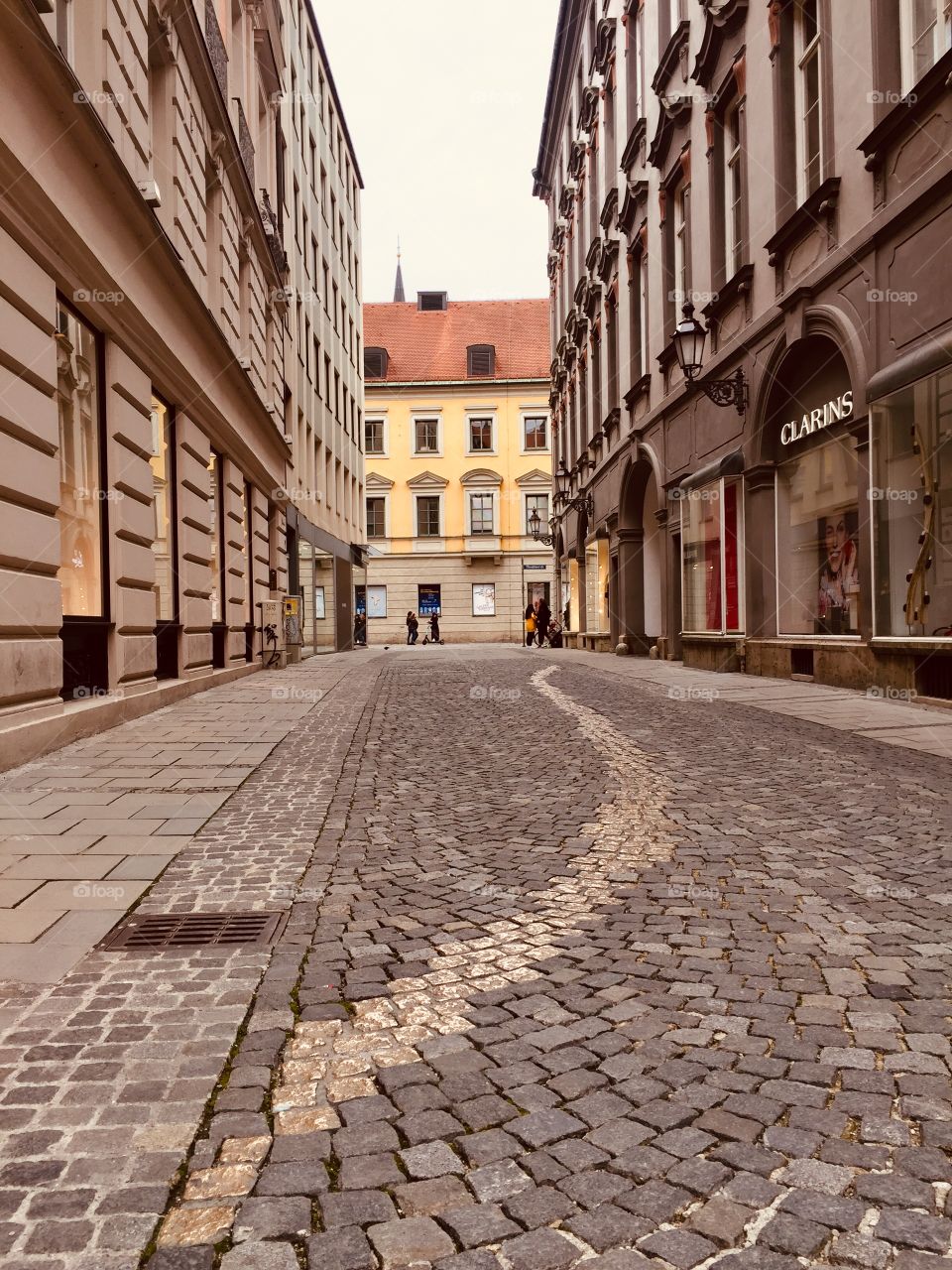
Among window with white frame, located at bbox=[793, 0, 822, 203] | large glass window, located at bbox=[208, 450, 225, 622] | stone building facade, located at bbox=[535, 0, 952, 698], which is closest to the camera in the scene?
stone building facade, located at bbox=[535, 0, 952, 698]

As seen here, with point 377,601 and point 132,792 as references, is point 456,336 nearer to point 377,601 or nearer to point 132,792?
point 377,601

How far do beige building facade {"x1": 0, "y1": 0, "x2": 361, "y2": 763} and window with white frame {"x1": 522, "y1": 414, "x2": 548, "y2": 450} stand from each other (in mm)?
31763

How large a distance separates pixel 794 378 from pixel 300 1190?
502 inches

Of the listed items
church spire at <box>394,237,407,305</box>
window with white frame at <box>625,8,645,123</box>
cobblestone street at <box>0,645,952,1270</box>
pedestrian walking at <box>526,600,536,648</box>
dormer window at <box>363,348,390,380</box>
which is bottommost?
cobblestone street at <box>0,645,952,1270</box>

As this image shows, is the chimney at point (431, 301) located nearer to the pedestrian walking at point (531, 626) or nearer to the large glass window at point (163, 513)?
the pedestrian walking at point (531, 626)

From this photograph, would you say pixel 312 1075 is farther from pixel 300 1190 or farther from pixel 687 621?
pixel 687 621

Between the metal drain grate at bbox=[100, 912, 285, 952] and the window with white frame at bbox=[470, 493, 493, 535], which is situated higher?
the window with white frame at bbox=[470, 493, 493, 535]

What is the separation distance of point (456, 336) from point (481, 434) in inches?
286

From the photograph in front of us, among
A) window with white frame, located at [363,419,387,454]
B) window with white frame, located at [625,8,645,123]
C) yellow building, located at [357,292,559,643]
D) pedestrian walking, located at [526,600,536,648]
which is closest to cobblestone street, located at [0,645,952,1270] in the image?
window with white frame, located at [625,8,645,123]

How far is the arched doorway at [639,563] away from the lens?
22.2 m

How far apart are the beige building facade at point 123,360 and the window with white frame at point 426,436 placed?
30.9 m

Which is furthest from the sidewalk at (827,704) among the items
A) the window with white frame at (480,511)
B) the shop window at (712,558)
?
the window with white frame at (480,511)

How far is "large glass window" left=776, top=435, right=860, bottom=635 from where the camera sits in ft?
37.9

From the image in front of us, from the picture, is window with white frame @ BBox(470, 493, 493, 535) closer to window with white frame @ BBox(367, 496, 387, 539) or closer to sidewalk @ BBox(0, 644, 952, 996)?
window with white frame @ BBox(367, 496, 387, 539)
